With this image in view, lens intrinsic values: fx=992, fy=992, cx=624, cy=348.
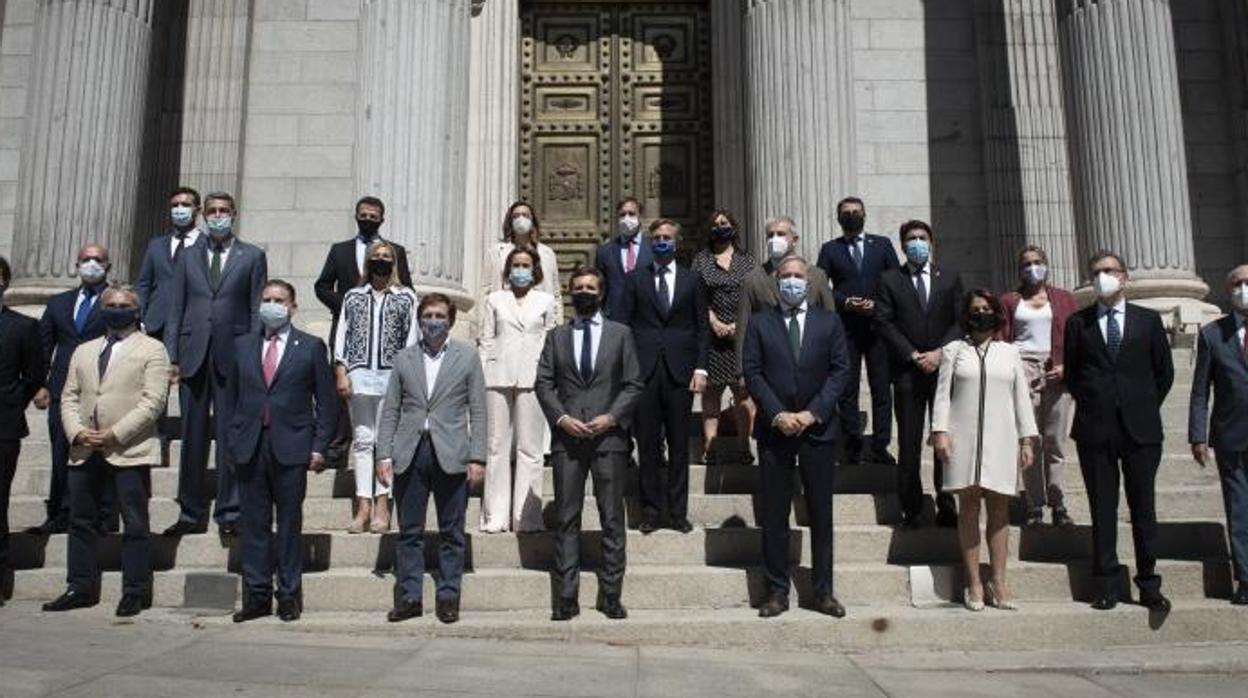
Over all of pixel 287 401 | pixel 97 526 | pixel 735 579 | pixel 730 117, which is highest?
pixel 730 117

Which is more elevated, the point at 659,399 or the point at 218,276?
the point at 218,276

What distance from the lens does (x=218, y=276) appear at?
26.2ft

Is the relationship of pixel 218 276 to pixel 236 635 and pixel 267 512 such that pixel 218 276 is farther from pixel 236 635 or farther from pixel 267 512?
pixel 236 635

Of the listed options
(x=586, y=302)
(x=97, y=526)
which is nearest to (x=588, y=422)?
(x=586, y=302)

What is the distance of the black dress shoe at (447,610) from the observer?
6.43 metres

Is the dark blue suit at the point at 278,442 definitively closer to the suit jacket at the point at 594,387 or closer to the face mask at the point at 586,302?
the suit jacket at the point at 594,387

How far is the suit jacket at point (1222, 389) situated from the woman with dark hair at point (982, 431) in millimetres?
1227

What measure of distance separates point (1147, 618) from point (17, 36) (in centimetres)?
1537

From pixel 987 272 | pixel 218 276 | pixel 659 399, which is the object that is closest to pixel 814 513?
pixel 659 399

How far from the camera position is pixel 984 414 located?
6.83 metres

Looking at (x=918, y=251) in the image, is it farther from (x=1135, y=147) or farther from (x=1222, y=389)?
(x=1135, y=147)

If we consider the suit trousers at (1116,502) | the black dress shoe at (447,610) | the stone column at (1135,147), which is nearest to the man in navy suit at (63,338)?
the black dress shoe at (447,610)

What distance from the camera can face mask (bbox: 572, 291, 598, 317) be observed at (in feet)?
23.3

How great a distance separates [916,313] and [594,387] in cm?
270
